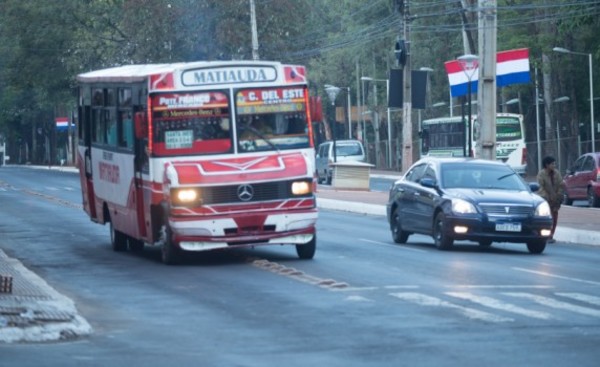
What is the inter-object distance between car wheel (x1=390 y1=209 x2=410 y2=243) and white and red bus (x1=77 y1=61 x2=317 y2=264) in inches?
184

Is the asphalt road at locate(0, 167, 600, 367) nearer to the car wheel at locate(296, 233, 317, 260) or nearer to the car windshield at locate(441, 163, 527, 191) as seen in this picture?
the car wheel at locate(296, 233, 317, 260)

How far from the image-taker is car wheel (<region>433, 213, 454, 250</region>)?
23.3 m

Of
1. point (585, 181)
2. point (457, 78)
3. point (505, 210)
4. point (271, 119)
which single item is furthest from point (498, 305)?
point (457, 78)

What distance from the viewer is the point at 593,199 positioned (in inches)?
1671

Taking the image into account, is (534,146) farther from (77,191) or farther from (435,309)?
(435,309)

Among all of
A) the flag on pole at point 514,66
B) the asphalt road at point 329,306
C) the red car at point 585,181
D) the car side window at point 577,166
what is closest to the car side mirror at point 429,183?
the asphalt road at point 329,306

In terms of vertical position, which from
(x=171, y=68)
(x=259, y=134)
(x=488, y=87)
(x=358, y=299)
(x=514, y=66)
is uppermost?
(x=514, y=66)

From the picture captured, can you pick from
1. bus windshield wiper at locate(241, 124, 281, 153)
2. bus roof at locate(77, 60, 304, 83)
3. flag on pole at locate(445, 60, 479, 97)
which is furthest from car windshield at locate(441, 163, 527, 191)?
flag on pole at locate(445, 60, 479, 97)

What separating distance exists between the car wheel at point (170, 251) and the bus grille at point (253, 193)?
0.81m

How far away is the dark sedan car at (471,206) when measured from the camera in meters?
22.9

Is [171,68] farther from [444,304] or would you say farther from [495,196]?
[444,304]

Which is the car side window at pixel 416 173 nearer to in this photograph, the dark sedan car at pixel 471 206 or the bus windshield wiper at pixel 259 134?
the dark sedan car at pixel 471 206

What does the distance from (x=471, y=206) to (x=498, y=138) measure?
41873 mm

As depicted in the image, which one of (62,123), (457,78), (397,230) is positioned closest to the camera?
(397,230)
